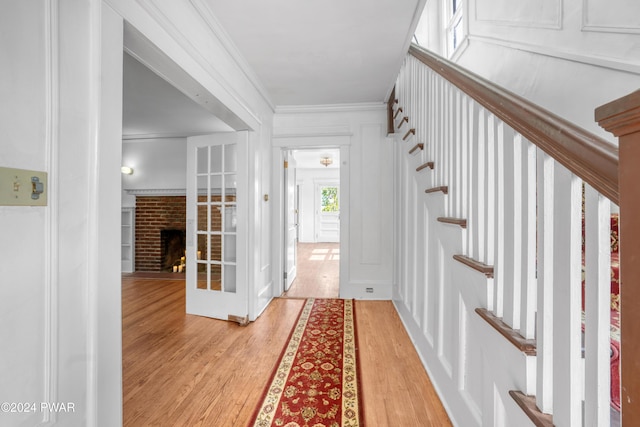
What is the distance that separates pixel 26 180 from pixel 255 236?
2.26m

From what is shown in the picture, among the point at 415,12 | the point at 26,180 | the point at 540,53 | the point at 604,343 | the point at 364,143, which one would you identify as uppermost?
the point at 415,12

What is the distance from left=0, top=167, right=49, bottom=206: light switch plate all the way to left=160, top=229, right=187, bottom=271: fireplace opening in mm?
4809

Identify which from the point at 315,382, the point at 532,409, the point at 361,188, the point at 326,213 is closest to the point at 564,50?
the point at 532,409

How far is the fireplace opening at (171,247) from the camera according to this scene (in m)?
5.46

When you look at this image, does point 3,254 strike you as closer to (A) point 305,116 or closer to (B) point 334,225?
(A) point 305,116

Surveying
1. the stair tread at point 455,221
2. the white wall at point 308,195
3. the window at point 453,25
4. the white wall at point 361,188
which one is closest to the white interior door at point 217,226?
the white wall at point 361,188

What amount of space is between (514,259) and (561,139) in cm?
49

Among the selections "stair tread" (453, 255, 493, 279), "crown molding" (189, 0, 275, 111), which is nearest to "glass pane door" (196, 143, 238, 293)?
"crown molding" (189, 0, 275, 111)

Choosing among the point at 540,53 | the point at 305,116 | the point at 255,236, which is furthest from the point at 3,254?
the point at 305,116

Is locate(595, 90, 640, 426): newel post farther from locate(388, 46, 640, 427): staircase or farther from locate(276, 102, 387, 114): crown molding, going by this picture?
locate(276, 102, 387, 114): crown molding

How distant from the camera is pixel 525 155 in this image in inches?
38.4

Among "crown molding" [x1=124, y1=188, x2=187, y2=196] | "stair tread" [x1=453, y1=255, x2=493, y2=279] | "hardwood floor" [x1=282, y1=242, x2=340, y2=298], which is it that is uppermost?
"crown molding" [x1=124, y1=188, x2=187, y2=196]

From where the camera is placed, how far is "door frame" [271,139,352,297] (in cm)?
379

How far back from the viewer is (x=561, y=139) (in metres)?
0.71
